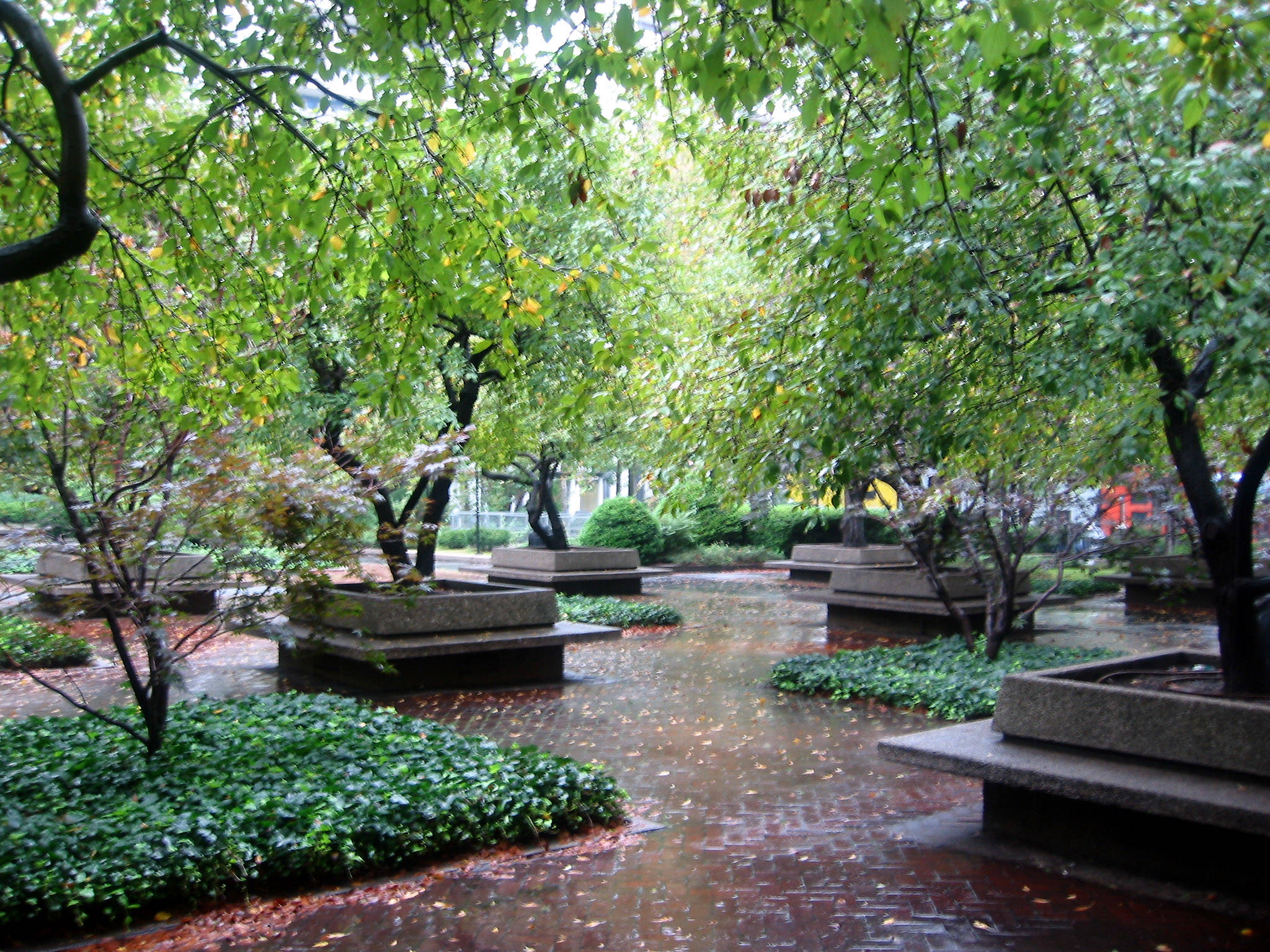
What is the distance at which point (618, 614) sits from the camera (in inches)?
638

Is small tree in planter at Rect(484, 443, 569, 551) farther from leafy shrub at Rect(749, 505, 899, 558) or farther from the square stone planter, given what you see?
the square stone planter

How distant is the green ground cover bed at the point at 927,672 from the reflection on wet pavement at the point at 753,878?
1.40 feet

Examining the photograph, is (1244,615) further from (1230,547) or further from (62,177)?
(62,177)

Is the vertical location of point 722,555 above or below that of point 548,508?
below

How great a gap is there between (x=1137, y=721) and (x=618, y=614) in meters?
11.0

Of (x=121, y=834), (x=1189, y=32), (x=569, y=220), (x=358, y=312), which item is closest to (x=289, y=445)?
(x=358, y=312)

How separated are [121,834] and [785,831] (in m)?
3.44

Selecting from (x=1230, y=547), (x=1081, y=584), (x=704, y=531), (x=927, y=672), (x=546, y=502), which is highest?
(x=546, y=502)

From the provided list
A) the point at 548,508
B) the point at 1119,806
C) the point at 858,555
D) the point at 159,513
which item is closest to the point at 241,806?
the point at 159,513

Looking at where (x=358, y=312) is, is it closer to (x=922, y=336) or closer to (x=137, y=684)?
(x=137, y=684)

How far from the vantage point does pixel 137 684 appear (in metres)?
6.23

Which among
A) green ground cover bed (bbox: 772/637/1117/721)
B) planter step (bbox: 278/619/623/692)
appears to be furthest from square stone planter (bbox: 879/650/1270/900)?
planter step (bbox: 278/619/623/692)

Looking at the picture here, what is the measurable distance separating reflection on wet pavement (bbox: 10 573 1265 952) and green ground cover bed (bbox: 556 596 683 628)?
603 centimetres

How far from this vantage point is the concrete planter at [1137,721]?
5.16m
